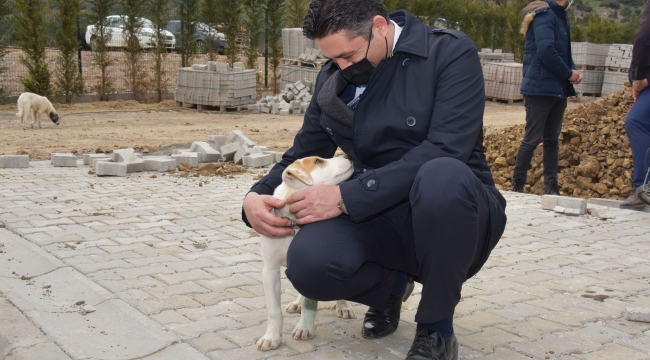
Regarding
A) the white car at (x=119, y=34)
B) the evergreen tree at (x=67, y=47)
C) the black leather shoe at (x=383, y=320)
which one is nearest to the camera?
the black leather shoe at (x=383, y=320)

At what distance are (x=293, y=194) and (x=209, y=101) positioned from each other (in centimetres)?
1445

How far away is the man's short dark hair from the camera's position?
10.2ft

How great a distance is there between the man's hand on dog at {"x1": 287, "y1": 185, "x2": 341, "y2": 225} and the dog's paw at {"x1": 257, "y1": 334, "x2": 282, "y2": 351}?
0.60m

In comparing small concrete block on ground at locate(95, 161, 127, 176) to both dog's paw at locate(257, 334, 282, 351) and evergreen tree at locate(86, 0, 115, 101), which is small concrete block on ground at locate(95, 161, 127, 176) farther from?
evergreen tree at locate(86, 0, 115, 101)

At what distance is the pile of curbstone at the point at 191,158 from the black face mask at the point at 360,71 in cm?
577

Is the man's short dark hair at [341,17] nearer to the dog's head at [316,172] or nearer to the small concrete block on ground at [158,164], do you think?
the dog's head at [316,172]

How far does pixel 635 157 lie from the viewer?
6770 mm

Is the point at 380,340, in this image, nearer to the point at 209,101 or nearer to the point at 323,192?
the point at 323,192

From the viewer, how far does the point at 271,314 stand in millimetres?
3283

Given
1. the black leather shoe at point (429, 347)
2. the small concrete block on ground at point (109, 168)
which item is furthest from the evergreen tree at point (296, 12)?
the black leather shoe at point (429, 347)

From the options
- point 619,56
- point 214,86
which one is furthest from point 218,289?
point 619,56

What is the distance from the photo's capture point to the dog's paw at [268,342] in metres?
3.28

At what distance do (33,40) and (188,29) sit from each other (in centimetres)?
464

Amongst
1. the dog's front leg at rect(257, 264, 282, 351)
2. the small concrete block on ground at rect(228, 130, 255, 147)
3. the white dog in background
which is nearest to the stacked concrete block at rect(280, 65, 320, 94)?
the white dog in background
